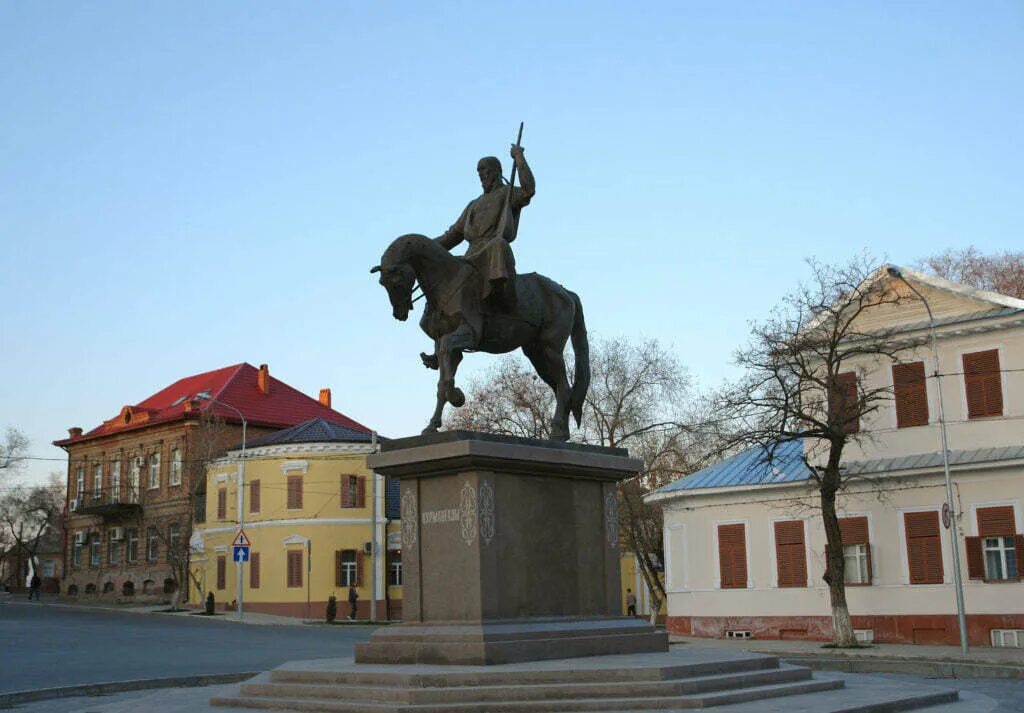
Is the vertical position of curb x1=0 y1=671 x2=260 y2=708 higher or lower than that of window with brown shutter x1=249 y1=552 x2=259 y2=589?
lower

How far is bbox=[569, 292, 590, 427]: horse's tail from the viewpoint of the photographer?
13.5 metres

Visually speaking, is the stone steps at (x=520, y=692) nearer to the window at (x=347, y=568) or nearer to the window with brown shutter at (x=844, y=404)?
the window with brown shutter at (x=844, y=404)

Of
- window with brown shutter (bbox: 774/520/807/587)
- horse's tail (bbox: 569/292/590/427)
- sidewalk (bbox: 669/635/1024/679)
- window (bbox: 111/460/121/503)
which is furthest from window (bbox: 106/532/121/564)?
horse's tail (bbox: 569/292/590/427)

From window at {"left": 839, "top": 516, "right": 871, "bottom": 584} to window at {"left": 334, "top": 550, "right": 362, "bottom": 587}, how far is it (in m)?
24.6

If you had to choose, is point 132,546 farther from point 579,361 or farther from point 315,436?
point 579,361

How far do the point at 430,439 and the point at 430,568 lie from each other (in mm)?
1305

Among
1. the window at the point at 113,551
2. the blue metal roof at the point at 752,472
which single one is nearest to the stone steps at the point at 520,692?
the blue metal roof at the point at 752,472

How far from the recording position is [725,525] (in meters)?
31.8

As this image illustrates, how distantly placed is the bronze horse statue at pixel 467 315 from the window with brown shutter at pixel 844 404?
45.6 ft

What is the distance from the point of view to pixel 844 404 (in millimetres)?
25922

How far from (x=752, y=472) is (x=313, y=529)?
73.9 feet

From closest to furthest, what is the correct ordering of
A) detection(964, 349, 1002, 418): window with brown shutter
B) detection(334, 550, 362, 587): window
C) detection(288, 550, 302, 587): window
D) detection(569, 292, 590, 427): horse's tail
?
detection(569, 292, 590, 427): horse's tail
detection(964, 349, 1002, 418): window with brown shutter
detection(288, 550, 302, 587): window
detection(334, 550, 362, 587): window

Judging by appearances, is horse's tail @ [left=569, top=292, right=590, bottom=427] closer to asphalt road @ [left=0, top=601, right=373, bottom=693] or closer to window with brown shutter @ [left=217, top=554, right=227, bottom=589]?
asphalt road @ [left=0, top=601, right=373, bottom=693]

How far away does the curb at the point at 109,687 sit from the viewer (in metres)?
13.5
